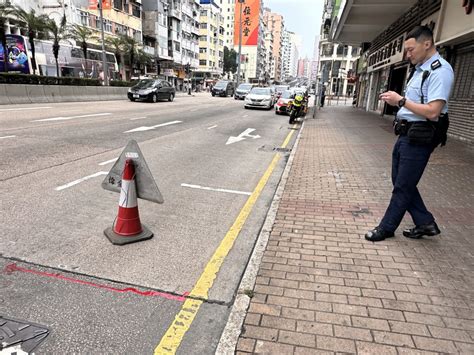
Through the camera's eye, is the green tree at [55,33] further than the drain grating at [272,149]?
Yes

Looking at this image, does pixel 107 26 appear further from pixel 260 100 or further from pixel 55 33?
pixel 260 100

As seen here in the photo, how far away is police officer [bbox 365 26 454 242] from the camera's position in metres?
3.19

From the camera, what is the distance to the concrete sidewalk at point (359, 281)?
2418 millimetres

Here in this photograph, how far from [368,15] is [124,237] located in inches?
820

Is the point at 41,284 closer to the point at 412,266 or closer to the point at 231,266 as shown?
the point at 231,266

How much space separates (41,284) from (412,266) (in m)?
3.39

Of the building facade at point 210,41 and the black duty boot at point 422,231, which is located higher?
the building facade at point 210,41

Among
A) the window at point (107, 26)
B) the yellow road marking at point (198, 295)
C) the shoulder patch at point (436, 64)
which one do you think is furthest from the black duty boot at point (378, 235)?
the window at point (107, 26)

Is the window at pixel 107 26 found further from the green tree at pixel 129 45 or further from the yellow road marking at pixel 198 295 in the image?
the yellow road marking at pixel 198 295

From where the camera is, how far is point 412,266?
11.1 ft

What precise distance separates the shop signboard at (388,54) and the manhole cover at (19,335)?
18.9m

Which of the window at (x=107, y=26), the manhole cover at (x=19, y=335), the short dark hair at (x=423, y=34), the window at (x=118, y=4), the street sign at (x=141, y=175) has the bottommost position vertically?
the manhole cover at (x=19, y=335)

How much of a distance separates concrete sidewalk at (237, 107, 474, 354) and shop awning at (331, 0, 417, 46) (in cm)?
1427

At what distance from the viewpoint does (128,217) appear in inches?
151
